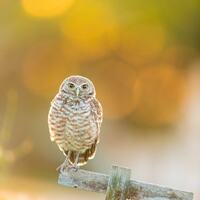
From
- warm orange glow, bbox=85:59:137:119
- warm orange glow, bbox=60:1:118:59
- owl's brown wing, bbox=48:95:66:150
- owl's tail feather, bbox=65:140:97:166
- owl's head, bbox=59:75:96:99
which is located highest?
warm orange glow, bbox=60:1:118:59

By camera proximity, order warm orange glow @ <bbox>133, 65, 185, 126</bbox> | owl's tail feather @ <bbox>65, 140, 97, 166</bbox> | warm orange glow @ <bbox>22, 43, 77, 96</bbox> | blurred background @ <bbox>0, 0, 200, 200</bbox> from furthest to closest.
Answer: warm orange glow @ <bbox>133, 65, 185, 126</bbox>
warm orange glow @ <bbox>22, 43, 77, 96</bbox>
blurred background @ <bbox>0, 0, 200, 200</bbox>
owl's tail feather @ <bbox>65, 140, 97, 166</bbox>

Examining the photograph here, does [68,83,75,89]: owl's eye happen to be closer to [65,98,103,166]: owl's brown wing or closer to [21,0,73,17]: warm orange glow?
[65,98,103,166]: owl's brown wing

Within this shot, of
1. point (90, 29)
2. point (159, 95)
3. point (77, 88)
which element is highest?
point (90, 29)

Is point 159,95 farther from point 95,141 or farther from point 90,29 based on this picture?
point 95,141

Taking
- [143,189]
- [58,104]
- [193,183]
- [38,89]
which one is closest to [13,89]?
[38,89]

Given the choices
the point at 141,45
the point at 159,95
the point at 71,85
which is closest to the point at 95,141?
the point at 71,85

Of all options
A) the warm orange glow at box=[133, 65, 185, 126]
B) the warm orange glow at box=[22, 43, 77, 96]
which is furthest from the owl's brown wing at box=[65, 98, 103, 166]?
the warm orange glow at box=[133, 65, 185, 126]
